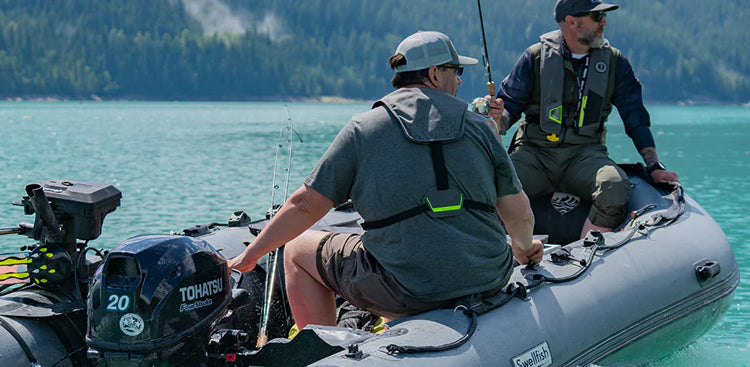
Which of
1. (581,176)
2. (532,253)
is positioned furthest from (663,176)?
(532,253)

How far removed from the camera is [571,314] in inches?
152

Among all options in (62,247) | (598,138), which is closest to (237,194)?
(598,138)

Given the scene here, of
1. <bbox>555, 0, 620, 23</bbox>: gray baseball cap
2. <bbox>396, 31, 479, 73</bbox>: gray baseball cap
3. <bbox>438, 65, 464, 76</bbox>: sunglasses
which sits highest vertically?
<bbox>396, 31, 479, 73</bbox>: gray baseball cap

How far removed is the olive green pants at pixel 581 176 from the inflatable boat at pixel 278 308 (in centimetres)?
37

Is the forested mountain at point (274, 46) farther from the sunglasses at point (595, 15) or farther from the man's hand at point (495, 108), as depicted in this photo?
the man's hand at point (495, 108)

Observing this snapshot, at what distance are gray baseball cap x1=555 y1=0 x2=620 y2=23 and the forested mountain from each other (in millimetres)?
95744

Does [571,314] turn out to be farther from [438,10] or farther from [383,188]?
[438,10]

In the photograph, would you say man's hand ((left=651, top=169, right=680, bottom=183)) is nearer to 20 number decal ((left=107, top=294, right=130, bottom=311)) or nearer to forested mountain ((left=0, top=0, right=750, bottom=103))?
20 number decal ((left=107, top=294, right=130, bottom=311))

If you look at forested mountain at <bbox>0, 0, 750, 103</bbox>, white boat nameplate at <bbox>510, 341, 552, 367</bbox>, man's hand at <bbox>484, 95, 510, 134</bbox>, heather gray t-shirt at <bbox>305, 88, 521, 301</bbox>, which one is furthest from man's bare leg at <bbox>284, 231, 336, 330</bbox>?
forested mountain at <bbox>0, 0, 750, 103</bbox>

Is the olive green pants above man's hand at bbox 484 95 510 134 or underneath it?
underneath

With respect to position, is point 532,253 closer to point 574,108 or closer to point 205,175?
point 574,108

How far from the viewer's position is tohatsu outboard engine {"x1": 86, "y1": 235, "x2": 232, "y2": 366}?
9.74 ft

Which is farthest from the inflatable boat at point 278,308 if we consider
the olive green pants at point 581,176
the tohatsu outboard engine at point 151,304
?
the olive green pants at point 581,176

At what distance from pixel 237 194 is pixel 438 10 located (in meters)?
118
